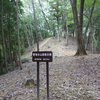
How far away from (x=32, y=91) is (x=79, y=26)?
767cm

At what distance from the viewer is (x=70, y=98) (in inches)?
121

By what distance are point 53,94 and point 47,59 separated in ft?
5.06

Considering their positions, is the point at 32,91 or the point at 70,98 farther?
the point at 32,91

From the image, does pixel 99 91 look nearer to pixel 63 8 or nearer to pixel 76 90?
pixel 76 90

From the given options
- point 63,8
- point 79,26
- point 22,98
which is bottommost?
point 22,98

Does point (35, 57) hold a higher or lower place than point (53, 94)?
higher

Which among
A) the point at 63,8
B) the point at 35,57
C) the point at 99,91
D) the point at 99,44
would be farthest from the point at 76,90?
the point at 99,44

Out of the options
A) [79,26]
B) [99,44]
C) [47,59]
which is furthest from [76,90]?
[99,44]

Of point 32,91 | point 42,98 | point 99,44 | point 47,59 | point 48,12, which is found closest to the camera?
point 47,59

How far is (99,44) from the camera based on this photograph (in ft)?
64.8

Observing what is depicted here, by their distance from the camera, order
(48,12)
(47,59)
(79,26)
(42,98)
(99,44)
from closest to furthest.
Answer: (47,59), (42,98), (79,26), (99,44), (48,12)

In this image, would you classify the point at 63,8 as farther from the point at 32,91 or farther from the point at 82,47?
the point at 32,91

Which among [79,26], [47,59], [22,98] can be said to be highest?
[79,26]

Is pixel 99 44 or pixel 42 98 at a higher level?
pixel 99 44
